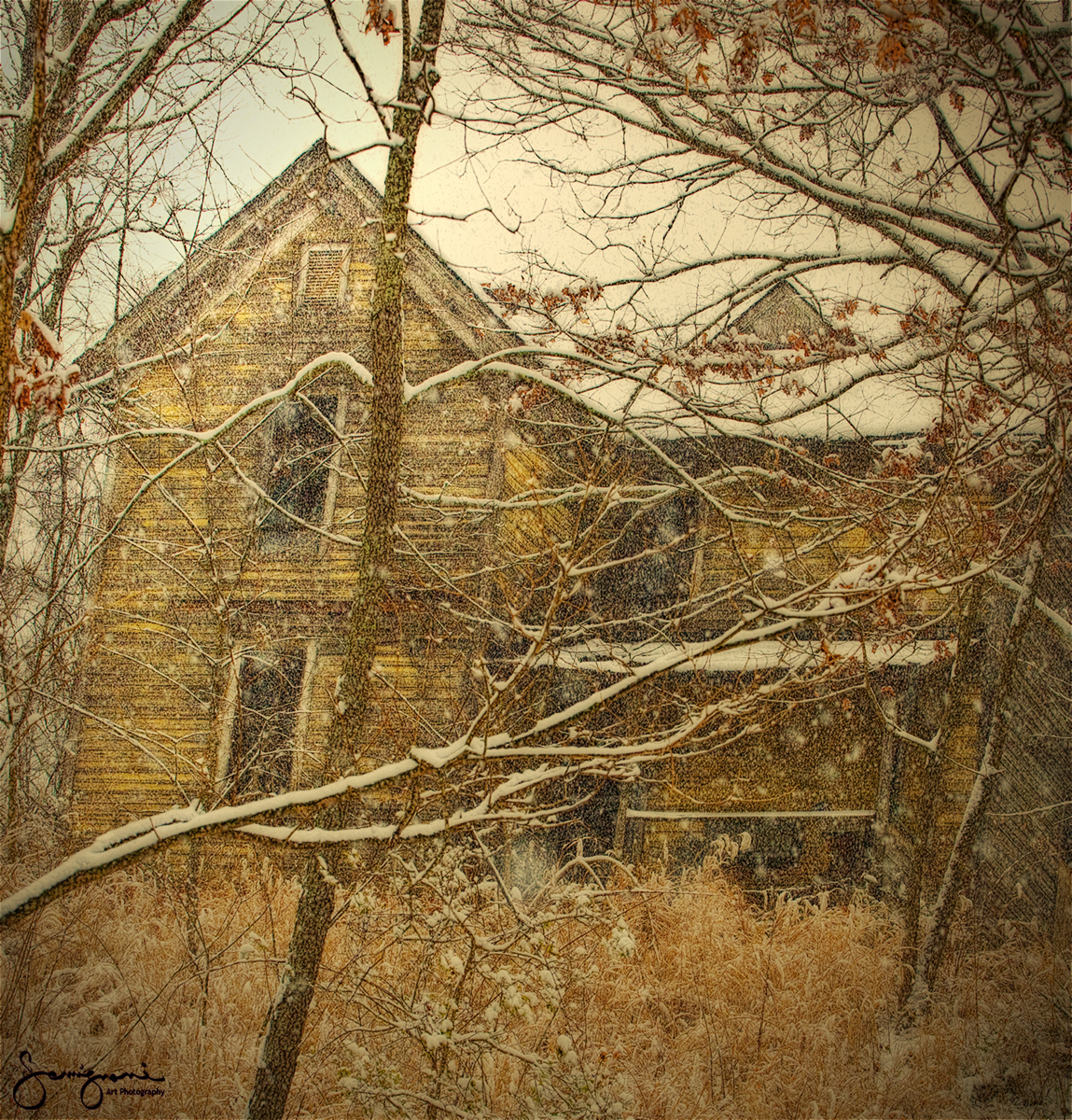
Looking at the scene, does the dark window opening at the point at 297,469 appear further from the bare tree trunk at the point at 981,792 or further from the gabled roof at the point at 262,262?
the bare tree trunk at the point at 981,792

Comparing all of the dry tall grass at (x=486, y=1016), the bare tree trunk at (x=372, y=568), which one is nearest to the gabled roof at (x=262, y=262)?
the bare tree trunk at (x=372, y=568)

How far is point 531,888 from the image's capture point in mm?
6309

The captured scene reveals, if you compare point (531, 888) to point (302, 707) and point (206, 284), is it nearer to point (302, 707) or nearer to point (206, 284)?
point (302, 707)

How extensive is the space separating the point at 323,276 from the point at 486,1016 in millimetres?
5267

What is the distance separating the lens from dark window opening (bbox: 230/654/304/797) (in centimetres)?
485

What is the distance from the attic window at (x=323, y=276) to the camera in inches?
238

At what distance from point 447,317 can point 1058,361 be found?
4.37 m

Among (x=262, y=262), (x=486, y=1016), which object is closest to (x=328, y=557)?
(x=262, y=262)

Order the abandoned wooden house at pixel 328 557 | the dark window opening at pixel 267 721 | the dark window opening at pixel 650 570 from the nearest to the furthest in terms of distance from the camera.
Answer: the dark window opening at pixel 267 721 < the abandoned wooden house at pixel 328 557 < the dark window opening at pixel 650 570

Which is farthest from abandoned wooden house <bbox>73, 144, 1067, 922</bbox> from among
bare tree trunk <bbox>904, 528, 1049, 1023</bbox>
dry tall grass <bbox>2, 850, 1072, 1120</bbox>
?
dry tall grass <bbox>2, 850, 1072, 1120</bbox>

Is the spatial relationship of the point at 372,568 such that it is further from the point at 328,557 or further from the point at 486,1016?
the point at 328,557

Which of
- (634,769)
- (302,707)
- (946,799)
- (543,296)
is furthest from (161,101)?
(946,799)

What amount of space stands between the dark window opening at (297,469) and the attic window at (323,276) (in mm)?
944

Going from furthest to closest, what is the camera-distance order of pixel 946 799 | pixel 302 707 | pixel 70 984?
pixel 946 799 → pixel 302 707 → pixel 70 984
